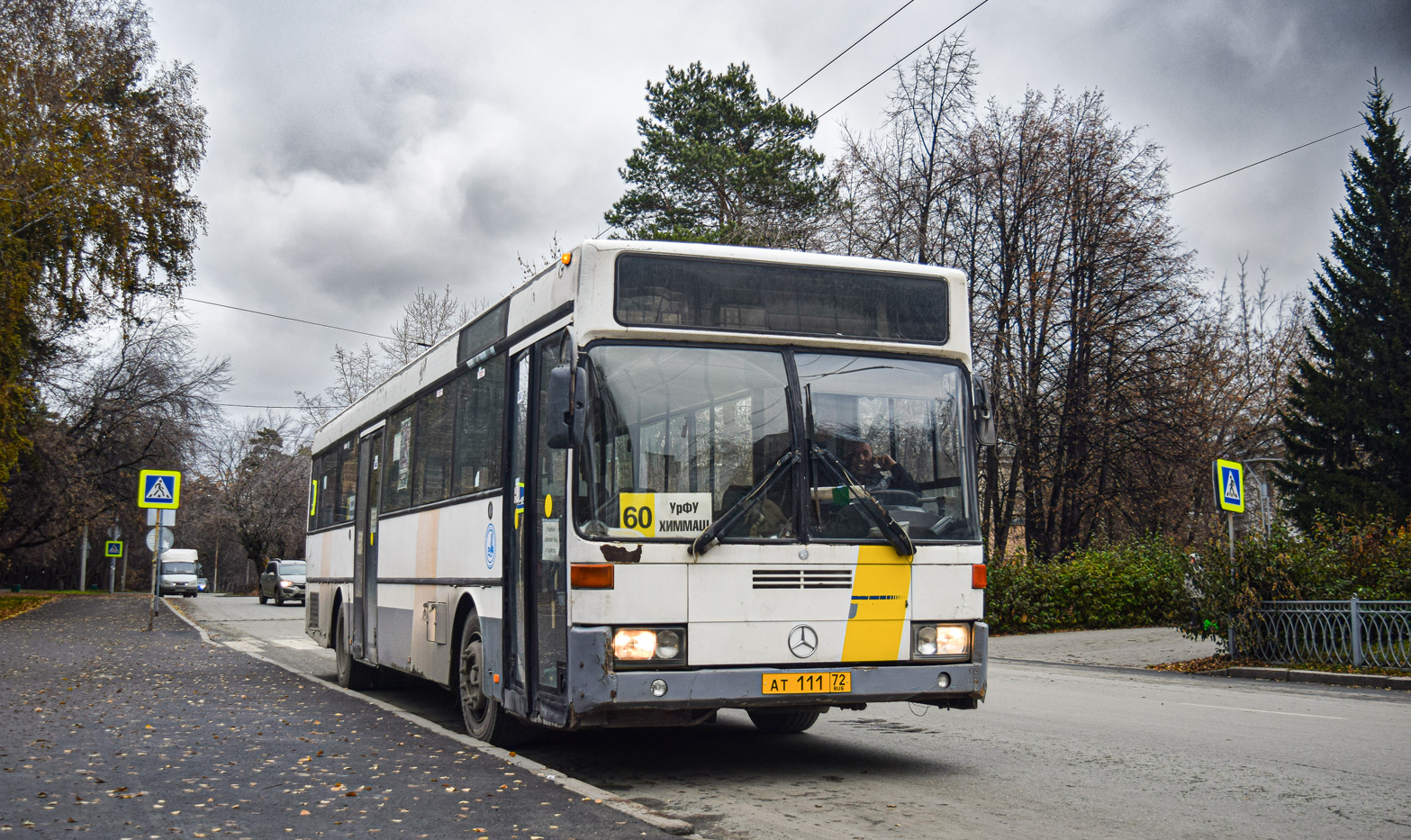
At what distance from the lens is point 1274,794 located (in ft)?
23.2

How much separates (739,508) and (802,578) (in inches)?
21.3

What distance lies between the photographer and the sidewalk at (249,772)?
593cm

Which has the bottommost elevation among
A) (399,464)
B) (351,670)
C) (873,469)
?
(351,670)

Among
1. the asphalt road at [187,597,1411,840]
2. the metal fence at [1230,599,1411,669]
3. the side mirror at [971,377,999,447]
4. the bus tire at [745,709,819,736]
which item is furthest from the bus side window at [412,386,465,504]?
the metal fence at [1230,599,1411,669]

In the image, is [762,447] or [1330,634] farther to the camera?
[1330,634]

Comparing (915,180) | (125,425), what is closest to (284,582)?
(125,425)

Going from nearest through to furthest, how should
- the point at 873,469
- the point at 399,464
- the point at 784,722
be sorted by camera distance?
the point at 873,469, the point at 784,722, the point at 399,464

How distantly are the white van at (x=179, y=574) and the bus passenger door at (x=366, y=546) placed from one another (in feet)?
172

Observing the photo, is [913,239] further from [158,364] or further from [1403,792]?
[158,364]

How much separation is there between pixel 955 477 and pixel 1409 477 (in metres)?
38.4

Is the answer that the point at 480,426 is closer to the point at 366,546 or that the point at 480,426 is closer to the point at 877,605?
the point at 877,605

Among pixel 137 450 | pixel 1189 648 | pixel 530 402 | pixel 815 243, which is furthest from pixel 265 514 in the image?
pixel 530 402

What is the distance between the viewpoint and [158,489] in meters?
24.1

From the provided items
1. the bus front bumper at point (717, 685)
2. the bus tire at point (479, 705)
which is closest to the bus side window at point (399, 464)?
the bus tire at point (479, 705)
